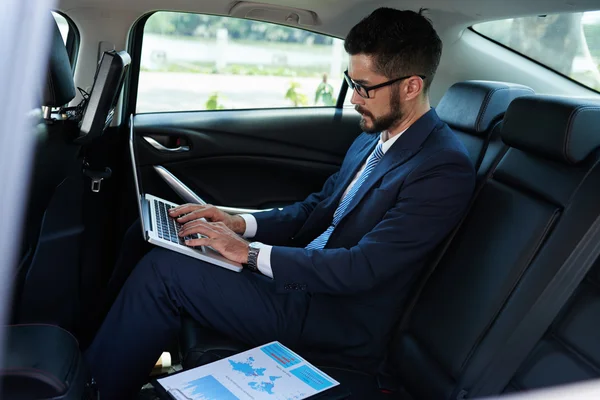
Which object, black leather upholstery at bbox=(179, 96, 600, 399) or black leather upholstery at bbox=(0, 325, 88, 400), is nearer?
black leather upholstery at bbox=(0, 325, 88, 400)

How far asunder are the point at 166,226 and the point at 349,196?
52 cm

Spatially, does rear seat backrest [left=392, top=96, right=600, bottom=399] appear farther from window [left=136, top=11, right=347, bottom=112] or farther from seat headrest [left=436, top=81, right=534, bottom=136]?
window [left=136, top=11, right=347, bottom=112]

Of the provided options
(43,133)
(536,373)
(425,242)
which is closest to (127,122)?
(43,133)

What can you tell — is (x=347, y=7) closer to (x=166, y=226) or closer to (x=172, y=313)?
(x=166, y=226)

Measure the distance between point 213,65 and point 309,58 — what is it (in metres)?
0.38

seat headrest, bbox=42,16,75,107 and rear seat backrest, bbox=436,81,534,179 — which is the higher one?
rear seat backrest, bbox=436,81,534,179

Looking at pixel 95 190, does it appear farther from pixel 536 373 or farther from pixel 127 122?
pixel 536 373

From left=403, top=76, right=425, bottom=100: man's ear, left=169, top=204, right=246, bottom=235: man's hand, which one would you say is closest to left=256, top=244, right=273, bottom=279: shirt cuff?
left=169, top=204, right=246, bottom=235: man's hand

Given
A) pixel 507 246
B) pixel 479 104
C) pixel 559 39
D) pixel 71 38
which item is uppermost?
pixel 559 39

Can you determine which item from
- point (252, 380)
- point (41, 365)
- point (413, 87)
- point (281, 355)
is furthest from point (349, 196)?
point (41, 365)

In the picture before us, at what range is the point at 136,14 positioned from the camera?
2.43 metres

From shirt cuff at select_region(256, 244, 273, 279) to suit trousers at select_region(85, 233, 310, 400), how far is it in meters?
0.06

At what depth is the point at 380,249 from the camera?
1.67 m

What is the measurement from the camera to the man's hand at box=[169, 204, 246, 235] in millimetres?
1967
